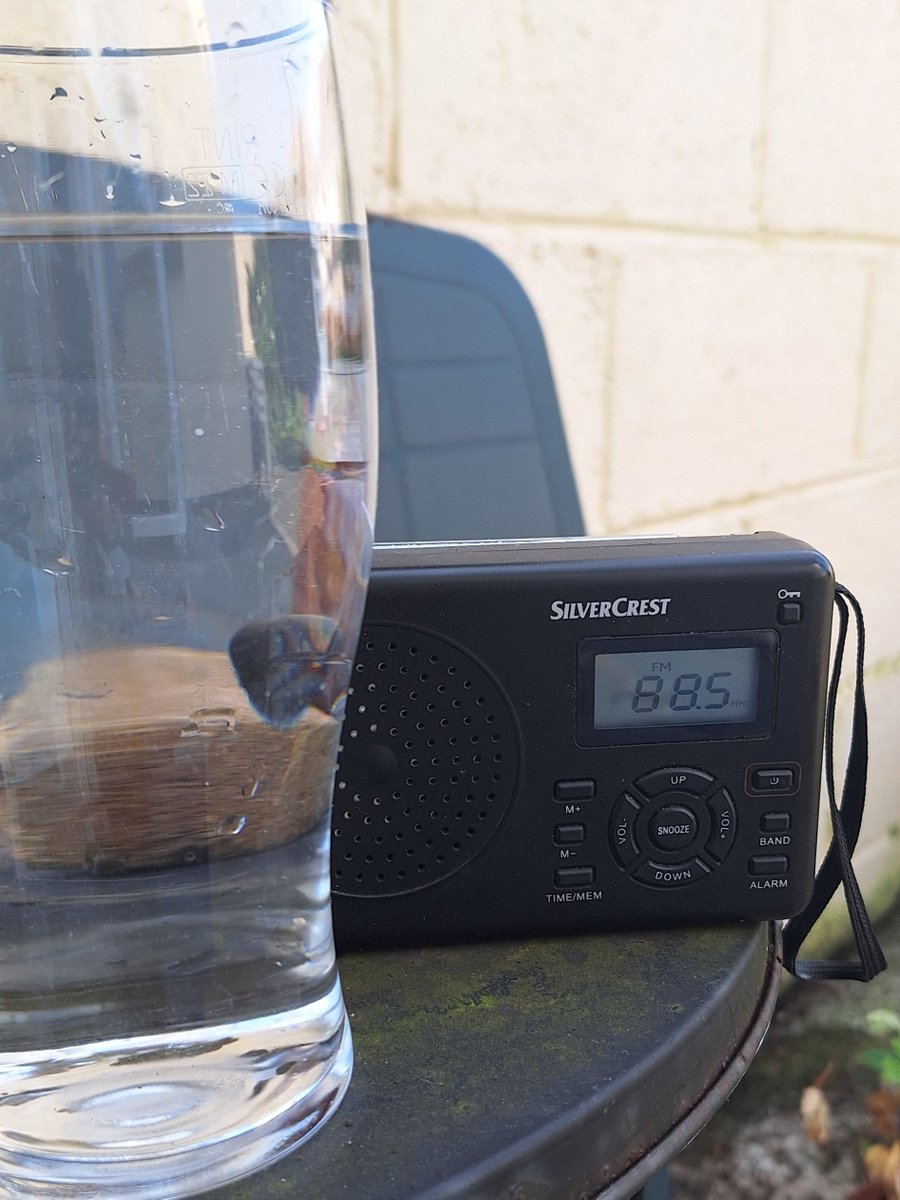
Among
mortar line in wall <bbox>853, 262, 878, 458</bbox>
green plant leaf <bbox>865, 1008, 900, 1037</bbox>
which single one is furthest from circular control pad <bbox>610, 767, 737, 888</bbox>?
green plant leaf <bbox>865, 1008, 900, 1037</bbox>

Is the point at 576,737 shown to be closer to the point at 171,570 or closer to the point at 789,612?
the point at 789,612

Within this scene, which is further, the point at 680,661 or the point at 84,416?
the point at 680,661

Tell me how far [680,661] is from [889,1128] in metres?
1.40

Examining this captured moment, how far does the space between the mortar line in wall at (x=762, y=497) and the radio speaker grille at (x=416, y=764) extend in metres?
0.71

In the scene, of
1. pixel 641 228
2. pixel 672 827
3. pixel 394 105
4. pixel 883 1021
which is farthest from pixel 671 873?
pixel 883 1021

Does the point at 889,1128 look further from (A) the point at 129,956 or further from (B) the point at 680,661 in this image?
(A) the point at 129,956

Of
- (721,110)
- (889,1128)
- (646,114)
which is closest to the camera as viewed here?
(646,114)

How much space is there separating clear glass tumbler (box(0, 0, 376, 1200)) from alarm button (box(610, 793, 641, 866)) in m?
0.17

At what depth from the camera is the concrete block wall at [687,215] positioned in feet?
3.09

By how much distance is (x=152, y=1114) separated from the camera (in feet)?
1.26

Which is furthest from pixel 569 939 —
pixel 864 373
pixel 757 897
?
pixel 864 373

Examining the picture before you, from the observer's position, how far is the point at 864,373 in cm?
162

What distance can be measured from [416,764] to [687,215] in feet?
2.97

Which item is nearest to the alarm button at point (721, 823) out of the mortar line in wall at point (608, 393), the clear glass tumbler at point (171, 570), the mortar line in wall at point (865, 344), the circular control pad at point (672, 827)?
the circular control pad at point (672, 827)
